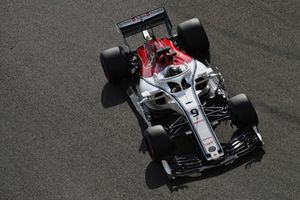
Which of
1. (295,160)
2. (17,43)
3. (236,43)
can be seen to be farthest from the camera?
(17,43)

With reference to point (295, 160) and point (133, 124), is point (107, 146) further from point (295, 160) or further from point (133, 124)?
point (295, 160)

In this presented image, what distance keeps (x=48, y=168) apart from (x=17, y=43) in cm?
443

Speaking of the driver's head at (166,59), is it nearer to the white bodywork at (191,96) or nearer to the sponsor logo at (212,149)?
the white bodywork at (191,96)

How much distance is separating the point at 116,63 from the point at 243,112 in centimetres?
324

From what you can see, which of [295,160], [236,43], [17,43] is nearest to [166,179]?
[295,160]

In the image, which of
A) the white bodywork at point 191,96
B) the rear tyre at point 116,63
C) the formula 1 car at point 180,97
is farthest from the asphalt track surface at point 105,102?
the white bodywork at point 191,96

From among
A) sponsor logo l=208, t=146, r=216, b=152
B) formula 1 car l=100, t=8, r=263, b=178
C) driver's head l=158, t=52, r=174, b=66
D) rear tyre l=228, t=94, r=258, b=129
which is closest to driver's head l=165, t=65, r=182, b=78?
formula 1 car l=100, t=8, r=263, b=178

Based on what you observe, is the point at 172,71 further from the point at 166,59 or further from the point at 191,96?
the point at 191,96

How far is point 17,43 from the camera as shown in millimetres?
20312

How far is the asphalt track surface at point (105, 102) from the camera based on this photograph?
16.0 meters

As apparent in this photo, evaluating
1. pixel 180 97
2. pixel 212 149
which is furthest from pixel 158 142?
pixel 180 97

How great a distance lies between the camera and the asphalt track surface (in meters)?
16.0

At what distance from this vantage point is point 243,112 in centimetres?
1611

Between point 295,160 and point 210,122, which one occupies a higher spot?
point 210,122
